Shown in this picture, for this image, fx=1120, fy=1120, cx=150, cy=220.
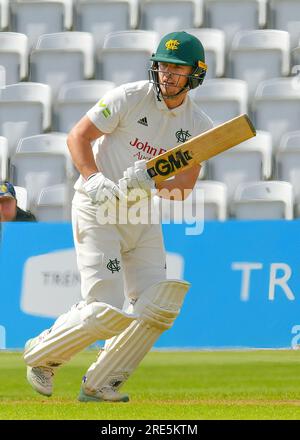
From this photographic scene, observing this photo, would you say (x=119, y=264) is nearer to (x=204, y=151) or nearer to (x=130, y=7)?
(x=204, y=151)

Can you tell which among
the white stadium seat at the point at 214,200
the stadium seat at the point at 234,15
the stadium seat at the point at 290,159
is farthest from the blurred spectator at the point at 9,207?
the stadium seat at the point at 234,15

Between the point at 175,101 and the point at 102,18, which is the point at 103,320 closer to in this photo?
the point at 175,101

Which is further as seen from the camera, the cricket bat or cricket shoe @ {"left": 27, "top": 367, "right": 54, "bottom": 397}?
cricket shoe @ {"left": 27, "top": 367, "right": 54, "bottom": 397}

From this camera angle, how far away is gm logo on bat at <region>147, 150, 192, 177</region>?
4.75 meters

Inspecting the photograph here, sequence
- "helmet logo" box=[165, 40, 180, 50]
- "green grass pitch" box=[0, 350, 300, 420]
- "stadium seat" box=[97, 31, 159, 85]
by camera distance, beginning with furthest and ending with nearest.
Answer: "stadium seat" box=[97, 31, 159, 85] < "helmet logo" box=[165, 40, 180, 50] < "green grass pitch" box=[0, 350, 300, 420]

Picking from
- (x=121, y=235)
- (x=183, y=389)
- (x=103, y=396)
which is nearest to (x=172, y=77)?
(x=121, y=235)

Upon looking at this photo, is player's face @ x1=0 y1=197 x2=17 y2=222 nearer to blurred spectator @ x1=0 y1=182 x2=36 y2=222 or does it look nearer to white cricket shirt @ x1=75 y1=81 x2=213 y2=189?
blurred spectator @ x1=0 y1=182 x2=36 y2=222

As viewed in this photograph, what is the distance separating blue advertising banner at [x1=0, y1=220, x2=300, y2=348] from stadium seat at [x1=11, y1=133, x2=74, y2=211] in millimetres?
1731

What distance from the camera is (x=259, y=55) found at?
9.59 m

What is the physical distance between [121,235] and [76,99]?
4.45 m

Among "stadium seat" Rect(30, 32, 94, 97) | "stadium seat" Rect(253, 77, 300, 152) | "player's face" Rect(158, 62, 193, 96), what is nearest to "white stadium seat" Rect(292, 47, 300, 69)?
"stadium seat" Rect(253, 77, 300, 152)

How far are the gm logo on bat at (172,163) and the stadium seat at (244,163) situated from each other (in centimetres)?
411

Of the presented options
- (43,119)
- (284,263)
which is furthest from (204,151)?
(43,119)

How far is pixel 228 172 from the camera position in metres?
8.90
